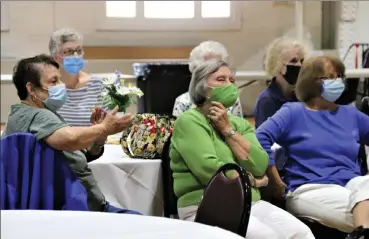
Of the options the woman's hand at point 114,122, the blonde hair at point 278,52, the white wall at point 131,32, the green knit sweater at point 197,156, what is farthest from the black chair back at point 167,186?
→ the white wall at point 131,32

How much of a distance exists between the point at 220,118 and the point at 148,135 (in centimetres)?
43

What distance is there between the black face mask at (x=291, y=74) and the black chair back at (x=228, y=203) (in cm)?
157

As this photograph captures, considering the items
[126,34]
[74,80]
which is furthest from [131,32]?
[74,80]

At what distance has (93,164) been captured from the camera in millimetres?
2918

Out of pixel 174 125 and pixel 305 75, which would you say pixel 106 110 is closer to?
pixel 174 125

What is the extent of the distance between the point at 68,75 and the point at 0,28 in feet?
15.2

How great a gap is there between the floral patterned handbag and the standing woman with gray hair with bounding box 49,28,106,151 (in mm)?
568

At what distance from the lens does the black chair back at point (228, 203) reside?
2.12 metres

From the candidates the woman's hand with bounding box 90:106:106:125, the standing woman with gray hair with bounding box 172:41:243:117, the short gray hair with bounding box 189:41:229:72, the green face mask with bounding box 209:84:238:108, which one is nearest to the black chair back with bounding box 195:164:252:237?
the green face mask with bounding box 209:84:238:108

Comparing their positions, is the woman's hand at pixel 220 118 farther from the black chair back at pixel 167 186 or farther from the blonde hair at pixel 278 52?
the blonde hair at pixel 278 52

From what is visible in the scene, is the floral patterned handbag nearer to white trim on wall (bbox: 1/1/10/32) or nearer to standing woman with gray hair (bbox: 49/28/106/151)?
standing woman with gray hair (bbox: 49/28/106/151)

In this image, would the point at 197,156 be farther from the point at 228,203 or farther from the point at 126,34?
the point at 126,34

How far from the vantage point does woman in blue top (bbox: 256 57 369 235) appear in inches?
118

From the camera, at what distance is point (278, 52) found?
3.93 meters
